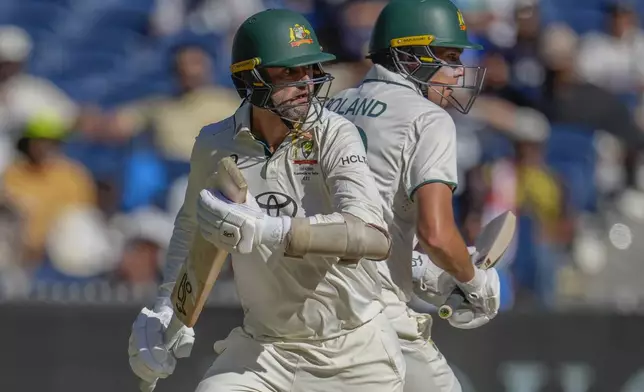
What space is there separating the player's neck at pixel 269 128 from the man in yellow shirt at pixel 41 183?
383cm

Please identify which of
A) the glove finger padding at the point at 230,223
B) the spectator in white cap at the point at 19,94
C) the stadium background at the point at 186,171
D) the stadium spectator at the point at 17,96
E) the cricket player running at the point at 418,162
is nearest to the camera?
the glove finger padding at the point at 230,223

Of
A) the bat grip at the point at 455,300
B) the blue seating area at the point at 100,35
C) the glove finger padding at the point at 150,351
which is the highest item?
the glove finger padding at the point at 150,351

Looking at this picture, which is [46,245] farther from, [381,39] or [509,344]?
[381,39]

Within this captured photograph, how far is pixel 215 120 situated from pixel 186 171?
394 millimetres

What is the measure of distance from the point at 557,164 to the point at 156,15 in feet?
11.1

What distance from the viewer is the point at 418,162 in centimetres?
399

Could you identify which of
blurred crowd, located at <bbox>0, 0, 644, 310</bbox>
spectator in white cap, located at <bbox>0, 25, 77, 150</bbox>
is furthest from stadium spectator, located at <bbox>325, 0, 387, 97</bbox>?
spectator in white cap, located at <bbox>0, 25, 77, 150</bbox>

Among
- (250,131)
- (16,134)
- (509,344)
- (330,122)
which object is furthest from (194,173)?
(16,134)

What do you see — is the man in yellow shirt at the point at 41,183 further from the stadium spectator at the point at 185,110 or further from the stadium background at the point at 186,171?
the stadium spectator at the point at 185,110

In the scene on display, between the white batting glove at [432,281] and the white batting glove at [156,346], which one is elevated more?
the white batting glove at [156,346]

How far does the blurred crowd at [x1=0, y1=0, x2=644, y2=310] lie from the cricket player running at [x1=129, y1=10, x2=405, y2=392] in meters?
2.99

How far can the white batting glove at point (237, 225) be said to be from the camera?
10.7ft

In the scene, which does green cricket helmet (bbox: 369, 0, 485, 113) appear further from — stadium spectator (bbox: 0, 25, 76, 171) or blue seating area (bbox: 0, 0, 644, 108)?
blue seating area (bbox: 0, 0, 644, 108)

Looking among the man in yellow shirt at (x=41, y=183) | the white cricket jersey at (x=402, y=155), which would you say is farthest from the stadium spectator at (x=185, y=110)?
the white cricket jersey at (x=402, y=155)
